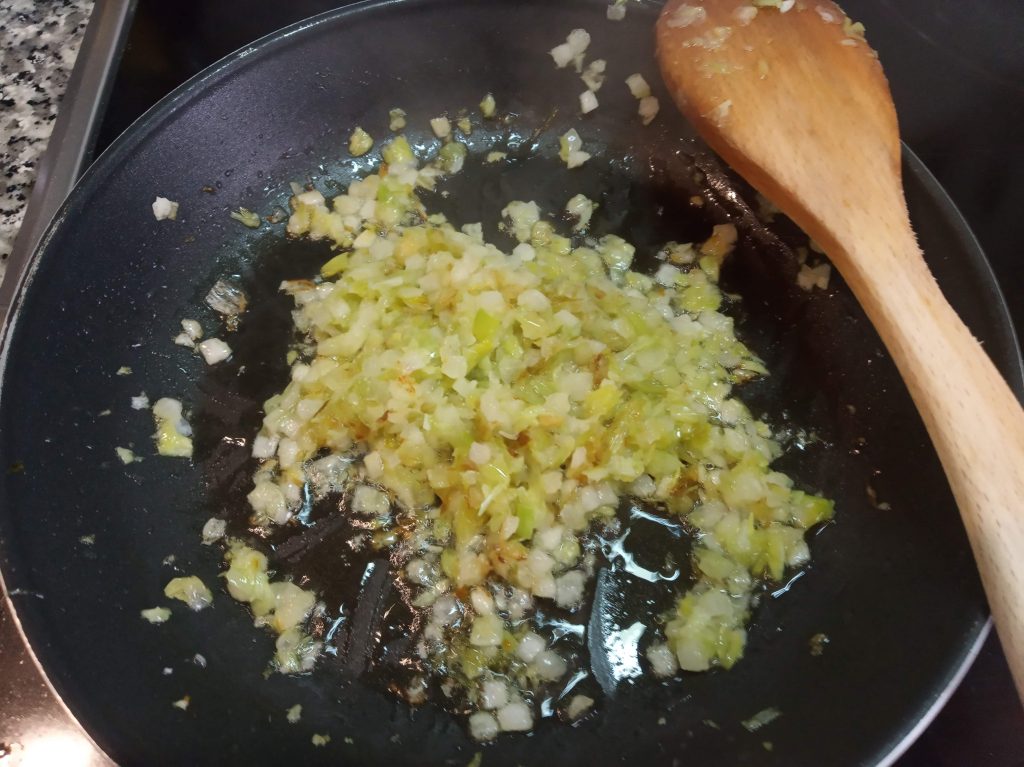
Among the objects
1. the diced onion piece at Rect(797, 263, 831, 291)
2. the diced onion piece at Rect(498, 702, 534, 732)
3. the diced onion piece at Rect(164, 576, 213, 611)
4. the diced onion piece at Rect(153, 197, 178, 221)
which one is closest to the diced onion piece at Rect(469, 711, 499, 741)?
the diced onion piece at Rect(498, 702, 534, 732)

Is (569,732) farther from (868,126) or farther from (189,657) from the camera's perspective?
(868,126)

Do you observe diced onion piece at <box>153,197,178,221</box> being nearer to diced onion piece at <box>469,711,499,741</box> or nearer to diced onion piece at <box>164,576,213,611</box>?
diced onion piece at <box>164,576,213,611</box>

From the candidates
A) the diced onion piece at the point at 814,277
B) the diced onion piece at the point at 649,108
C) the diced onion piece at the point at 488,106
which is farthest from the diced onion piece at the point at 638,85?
the diced onion piece at the point at 814,277

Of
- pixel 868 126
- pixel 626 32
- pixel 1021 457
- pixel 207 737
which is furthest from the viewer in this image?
pixel 626 32

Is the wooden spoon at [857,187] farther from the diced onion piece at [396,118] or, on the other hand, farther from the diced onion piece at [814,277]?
the diced onion piece at [396,118]

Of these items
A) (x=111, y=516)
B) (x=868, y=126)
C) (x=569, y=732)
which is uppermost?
(x=868, y=126)

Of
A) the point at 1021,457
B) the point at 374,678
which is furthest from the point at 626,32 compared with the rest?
the point at 374,678

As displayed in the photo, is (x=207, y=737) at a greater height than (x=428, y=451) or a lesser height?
lesser
